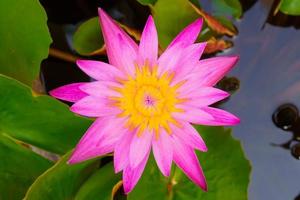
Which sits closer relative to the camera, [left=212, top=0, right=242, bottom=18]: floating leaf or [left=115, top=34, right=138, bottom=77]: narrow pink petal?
[left=115, top=34, right=138, bottom=77]: narrow pink petal

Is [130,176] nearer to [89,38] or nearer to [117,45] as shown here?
[117,45]

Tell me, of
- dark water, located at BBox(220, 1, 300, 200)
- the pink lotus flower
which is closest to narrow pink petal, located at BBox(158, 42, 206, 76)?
the pink lotus flower

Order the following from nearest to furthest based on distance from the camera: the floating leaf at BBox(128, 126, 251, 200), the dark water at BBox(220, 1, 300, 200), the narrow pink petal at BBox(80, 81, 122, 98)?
the narrow pink petal at BBox(80, 81, 122, 98), the floating leaf at BBox(128, 126, 251, 200), the dark water at BBox(220, 1, 300, 200)

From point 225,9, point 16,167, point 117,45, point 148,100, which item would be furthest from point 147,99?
point 225,9

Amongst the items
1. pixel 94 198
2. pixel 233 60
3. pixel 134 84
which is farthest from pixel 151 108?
pixel 94 198

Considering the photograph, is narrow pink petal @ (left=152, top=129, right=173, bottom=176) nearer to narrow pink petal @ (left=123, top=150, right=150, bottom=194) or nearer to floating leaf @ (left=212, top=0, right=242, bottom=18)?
narrow pink petal @ (left=123, top=150, right=150, bottom=194)

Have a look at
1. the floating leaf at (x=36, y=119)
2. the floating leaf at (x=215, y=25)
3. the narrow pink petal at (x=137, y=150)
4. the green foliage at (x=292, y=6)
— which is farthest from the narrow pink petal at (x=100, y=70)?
the green foliage at (x=292, y=6)

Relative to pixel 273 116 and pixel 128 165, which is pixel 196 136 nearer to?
pixel 128 165
